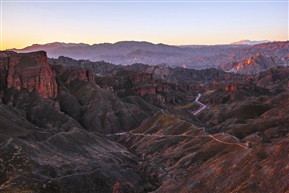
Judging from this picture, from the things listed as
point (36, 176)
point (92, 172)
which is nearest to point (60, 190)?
point (36, 176)

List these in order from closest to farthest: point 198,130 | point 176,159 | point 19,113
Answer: point 176,159 → point 198,130 → point 19,113

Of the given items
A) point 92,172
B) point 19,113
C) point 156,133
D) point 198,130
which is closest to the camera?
point 92,172

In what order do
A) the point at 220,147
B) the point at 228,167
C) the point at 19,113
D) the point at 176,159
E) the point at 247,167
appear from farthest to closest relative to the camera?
the point at 19,113 < the point at 176,159 < the point at 220,147 < the point at 228,167 < the point at 247,167

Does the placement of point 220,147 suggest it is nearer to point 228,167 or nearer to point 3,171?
point 228,167

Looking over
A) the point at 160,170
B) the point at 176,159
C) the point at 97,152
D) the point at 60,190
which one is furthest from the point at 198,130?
the point at 60,190

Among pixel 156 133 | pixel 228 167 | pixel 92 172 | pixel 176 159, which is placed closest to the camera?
pixel 228 167

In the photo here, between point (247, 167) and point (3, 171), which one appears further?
point (3, 171)

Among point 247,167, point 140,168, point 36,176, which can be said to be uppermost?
point 247,167

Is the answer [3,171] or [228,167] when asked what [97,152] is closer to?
[3,171]

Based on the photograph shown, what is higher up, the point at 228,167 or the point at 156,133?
the point at 228,167
